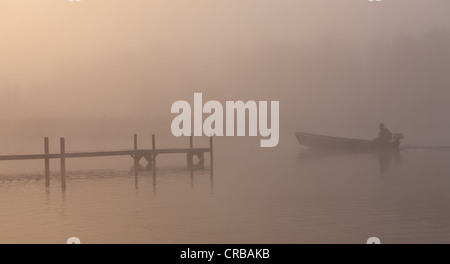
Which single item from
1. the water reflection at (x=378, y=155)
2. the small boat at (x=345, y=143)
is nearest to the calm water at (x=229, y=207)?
the water reflection at (x=378, y=155)

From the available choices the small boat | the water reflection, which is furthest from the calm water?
the small boat

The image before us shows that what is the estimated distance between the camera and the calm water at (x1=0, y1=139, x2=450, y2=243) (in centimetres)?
1499

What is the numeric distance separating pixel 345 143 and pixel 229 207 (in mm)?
28197

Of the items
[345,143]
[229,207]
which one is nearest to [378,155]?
[345,143]

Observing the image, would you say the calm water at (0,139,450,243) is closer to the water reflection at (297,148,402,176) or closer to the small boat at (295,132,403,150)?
the water reflection at (297,148,402,176)

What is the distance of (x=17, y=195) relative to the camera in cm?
2375

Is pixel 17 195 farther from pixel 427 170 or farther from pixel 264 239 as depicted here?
pixel 427 170

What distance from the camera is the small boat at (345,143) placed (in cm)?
4191

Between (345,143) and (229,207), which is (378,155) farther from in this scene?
(229,207)

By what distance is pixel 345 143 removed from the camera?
46.5m

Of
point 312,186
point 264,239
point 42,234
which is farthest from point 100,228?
point 312,186

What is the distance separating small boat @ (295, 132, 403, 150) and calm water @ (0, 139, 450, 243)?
7.30 metres

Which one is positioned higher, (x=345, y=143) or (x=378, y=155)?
(x=345, y=143)
